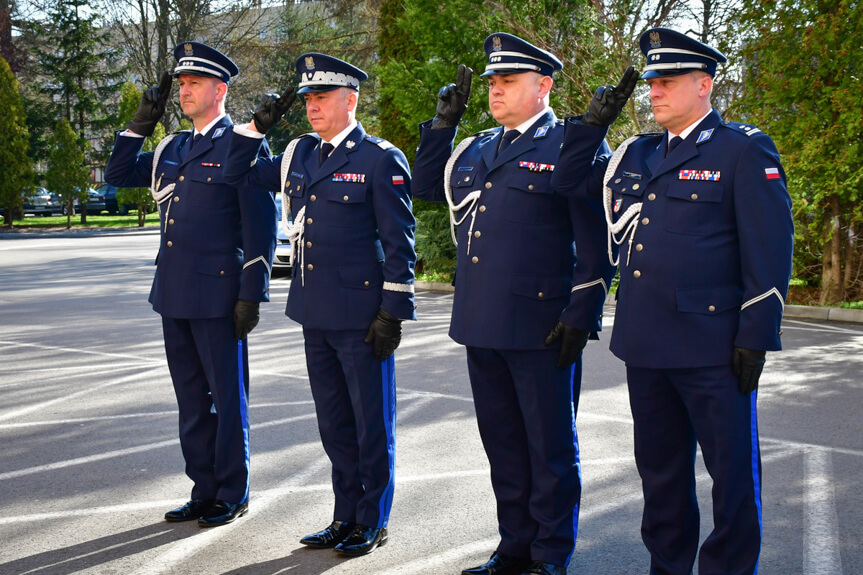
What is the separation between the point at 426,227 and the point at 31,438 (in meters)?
10.0

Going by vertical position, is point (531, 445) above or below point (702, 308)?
below

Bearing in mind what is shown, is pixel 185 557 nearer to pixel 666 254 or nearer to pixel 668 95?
pixel 666 254

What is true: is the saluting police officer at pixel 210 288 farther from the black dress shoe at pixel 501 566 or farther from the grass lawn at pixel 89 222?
the grass lawn at pixel 89 222

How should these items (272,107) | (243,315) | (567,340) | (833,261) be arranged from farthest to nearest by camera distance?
(833,261) < (243,315) < (272,107) < (567,340)

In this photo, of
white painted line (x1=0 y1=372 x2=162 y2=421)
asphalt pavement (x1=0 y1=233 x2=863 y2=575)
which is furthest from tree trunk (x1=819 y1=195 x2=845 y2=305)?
white painted line (x1=0 y1=372 x2=162 y2=421)

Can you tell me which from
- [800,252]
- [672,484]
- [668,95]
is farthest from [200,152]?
[800,252]

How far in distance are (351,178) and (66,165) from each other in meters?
33.7

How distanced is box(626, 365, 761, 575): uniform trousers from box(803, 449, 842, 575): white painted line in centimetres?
82

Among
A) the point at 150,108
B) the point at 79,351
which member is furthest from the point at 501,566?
the point at 79,351

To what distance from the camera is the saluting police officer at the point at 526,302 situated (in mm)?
3953

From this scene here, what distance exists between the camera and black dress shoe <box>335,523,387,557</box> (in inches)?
171

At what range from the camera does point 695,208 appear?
354cm

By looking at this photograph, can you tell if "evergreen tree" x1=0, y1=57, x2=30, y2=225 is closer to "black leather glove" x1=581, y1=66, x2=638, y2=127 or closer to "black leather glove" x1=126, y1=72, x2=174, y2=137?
"black leather glove" x1=126, y1=72, x2=174, y2=137

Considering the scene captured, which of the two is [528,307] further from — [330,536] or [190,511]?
[190,511]
